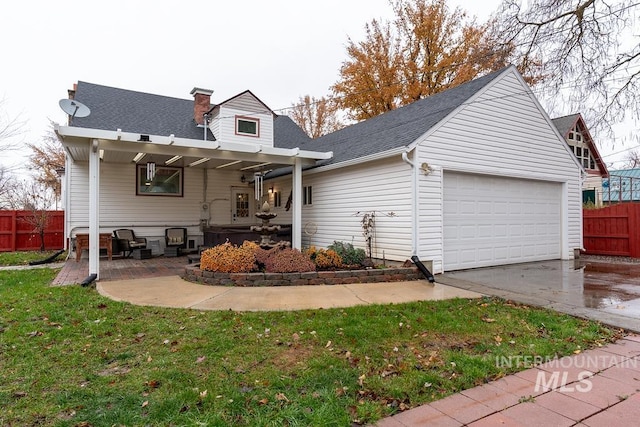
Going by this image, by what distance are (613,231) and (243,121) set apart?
12416mm

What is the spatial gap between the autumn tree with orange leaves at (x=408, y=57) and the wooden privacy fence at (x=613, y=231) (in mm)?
9687

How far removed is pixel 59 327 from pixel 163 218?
8288 millimetres

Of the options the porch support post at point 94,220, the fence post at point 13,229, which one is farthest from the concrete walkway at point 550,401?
the fence post at point 13,229

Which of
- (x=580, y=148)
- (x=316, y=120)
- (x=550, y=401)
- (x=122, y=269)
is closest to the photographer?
(x=550, y=401)

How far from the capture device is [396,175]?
26.5 feet

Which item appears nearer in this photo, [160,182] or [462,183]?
[462,183]

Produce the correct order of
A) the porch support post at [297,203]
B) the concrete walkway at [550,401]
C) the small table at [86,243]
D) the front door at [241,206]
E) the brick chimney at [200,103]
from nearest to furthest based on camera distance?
the concrete walkway at [550,401], the small table at [86,243], the porch support post at [297,203], the brick chimney at [200,103], the front door at [241,206]

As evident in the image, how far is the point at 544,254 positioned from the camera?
1012 cm

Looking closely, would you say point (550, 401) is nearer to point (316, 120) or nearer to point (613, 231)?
point (613, 231)

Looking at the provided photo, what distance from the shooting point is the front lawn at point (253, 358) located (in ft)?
8.28

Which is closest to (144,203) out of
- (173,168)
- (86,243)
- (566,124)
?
(173,168)

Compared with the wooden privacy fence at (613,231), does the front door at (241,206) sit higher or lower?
higher

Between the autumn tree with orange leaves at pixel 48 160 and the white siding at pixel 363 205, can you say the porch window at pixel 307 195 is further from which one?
the autumn tree with orange leaves at pixel 48 160

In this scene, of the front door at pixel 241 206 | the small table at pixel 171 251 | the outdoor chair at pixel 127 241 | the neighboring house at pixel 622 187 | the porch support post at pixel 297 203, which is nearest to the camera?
the porch support post at pixel 297 203
